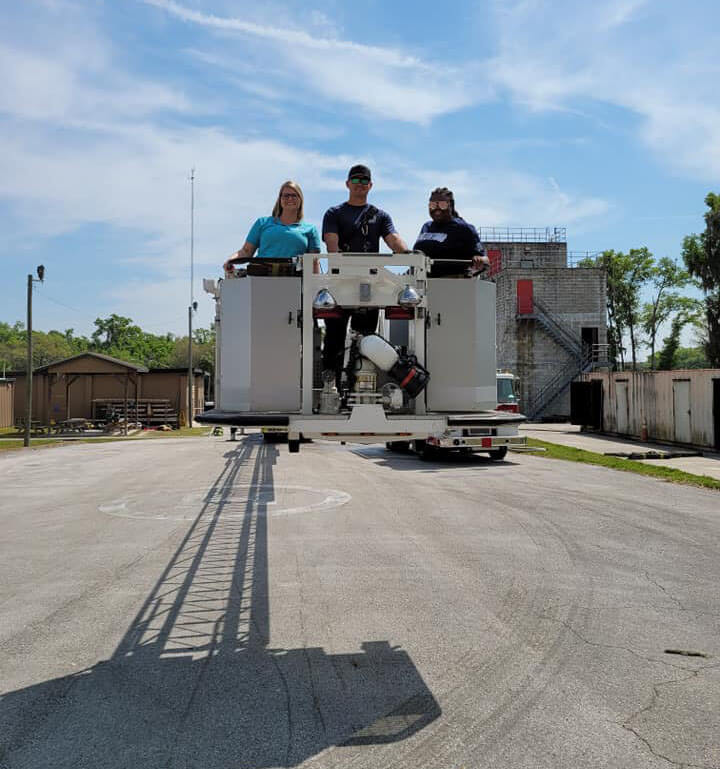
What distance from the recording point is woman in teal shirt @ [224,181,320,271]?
18.9 ft

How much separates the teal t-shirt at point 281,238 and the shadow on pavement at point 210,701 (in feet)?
9.19

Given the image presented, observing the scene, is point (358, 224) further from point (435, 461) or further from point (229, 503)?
point (435, 461)

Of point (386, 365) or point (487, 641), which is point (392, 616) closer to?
point (487, 641)

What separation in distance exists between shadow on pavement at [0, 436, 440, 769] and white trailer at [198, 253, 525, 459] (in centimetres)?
143

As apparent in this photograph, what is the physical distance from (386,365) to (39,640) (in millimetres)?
3044

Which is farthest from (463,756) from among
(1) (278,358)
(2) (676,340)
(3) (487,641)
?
(2) (676,340)

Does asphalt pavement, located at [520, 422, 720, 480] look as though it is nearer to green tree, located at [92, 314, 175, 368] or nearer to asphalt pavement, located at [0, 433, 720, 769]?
asphalt pavement, located at [0, 433, 720, 769]

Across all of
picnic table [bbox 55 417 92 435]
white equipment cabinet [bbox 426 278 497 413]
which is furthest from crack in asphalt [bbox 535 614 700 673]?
picnic table [bbox 55 417 92 435]

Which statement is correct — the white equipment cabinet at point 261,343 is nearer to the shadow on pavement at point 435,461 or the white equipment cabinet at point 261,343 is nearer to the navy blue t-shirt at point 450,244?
the navy blue t-shirt at point 450,244

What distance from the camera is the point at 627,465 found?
16969mm

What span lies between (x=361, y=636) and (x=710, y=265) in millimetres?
48458

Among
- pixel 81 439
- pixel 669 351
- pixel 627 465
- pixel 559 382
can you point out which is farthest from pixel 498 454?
pixel 669 351

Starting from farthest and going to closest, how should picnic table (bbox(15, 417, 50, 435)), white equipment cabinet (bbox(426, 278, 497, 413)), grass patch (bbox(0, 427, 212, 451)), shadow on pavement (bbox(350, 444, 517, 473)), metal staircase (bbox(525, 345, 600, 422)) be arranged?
metal staircase (bbox(525, 345, 600, 422))
picnic table (bbox(15, 417, 50, 435))
grass patch (bbox(0, 427, 212, 451))
shadow on pavement (bbox(350, 444, 517, 473))
white equipment cabinet (bbox(426, 278, 497, 413))

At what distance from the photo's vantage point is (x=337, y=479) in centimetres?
1445
